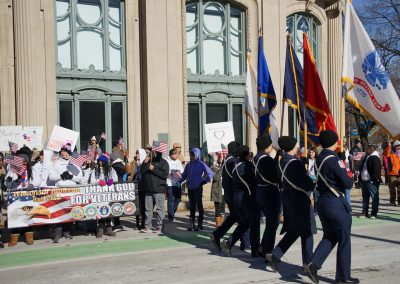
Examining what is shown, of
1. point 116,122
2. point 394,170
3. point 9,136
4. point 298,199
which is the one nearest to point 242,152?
point 298,199

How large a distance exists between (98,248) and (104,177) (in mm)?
2029

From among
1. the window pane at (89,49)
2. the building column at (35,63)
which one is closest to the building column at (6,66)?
the building column at (35,63)

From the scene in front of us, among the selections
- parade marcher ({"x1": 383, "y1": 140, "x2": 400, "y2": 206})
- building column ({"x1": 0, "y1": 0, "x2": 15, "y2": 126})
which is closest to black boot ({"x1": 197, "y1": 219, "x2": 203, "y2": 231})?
parade marcher ({"x1": 383, "y1": 140, "x2": 400, "y2": 206})

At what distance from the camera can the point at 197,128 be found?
792 inches

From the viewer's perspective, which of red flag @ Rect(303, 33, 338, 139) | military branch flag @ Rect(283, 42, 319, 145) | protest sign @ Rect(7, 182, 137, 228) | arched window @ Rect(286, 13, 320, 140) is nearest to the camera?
red flag @ Rect(303, 33, 338, 139)

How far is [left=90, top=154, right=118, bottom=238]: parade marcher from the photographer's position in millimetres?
11859

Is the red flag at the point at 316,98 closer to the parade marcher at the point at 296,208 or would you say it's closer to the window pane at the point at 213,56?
the parade marcher at the point at 296,208

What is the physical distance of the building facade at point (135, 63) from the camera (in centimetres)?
1655

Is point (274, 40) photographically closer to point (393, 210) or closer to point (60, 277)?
point (393, 210)

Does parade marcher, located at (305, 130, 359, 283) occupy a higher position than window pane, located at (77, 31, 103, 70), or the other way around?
window pane, located at (77, 31, 103, 70)

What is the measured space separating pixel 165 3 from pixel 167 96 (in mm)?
3221

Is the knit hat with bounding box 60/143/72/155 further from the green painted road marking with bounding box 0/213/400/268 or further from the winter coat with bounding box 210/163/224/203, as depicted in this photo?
the winter coat with bounding box 210/163/224/203

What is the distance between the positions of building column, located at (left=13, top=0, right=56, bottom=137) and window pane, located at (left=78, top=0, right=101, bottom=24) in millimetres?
1107

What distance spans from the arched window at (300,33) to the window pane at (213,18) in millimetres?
3238
